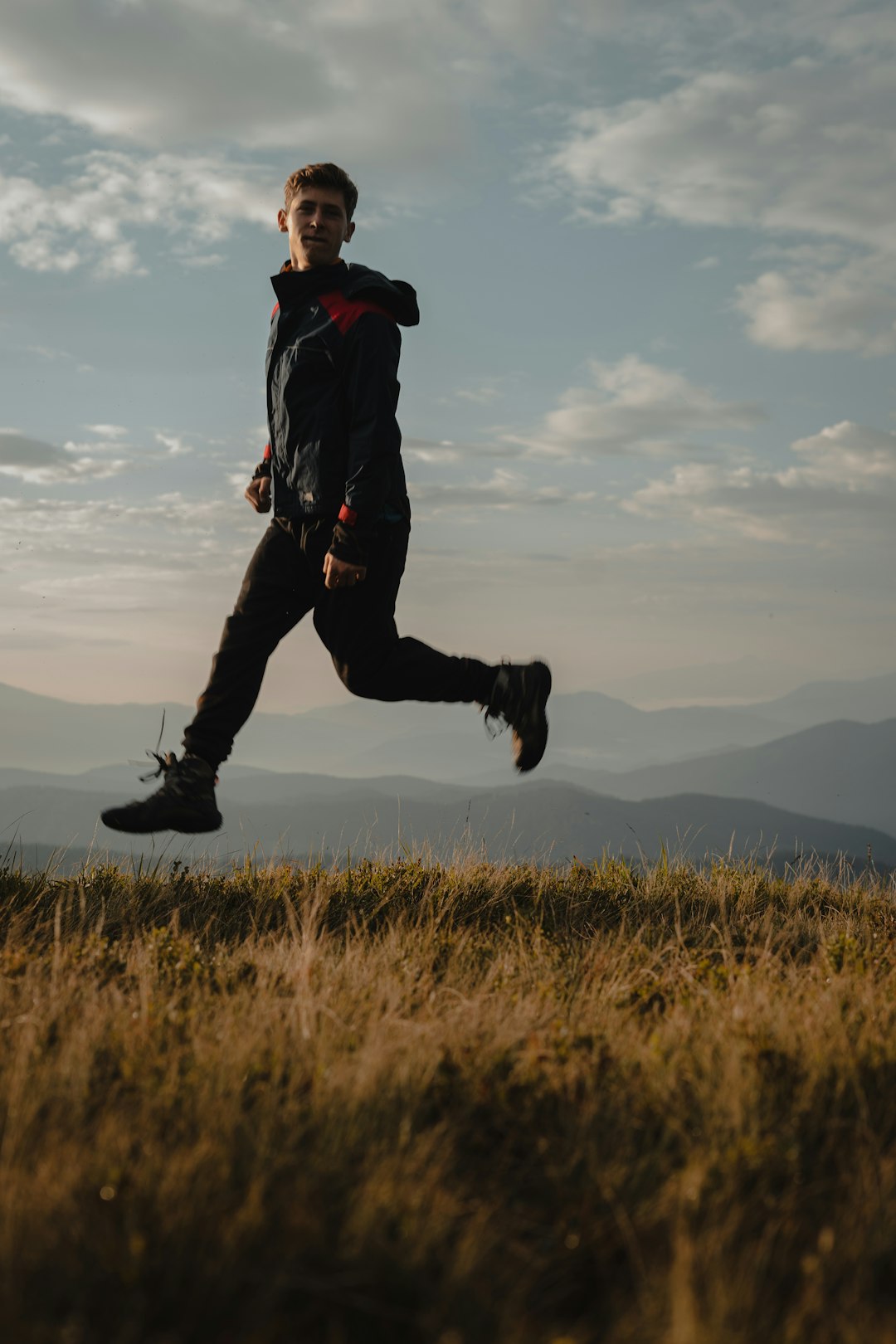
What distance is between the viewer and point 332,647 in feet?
17.7

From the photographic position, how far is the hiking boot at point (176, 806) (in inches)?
199

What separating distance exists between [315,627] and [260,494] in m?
0.83

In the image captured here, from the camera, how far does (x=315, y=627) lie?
547 cm

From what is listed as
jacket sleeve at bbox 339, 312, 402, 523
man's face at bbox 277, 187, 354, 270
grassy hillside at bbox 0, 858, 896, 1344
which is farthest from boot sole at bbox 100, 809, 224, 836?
man's face at bbox 277, 187, 354, 270

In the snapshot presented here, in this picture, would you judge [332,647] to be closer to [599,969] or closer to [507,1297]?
[599,969]

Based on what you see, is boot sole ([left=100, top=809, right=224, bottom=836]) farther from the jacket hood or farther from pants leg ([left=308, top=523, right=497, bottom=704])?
the jacket hood

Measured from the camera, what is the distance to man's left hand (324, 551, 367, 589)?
498 cm

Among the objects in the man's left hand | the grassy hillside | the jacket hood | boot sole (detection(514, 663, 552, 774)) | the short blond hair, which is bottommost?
the grassy hillside

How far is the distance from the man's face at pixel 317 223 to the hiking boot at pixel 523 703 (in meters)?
2.29

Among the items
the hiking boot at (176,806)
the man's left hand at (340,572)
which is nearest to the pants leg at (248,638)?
the hiking boot at (176,806)

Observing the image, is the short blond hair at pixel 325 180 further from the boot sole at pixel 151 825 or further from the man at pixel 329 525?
the boot sole at pixel 151 825

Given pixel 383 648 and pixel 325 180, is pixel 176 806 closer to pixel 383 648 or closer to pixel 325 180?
pixel 383 648

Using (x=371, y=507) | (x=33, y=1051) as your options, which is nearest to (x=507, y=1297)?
(x=33, y=1051)

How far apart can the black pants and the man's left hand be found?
227 millimetres
